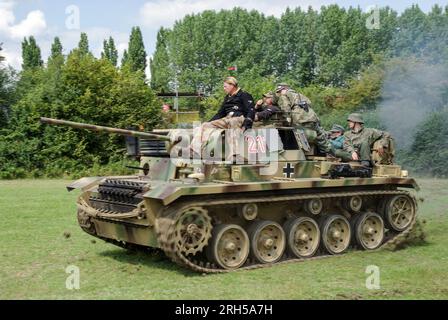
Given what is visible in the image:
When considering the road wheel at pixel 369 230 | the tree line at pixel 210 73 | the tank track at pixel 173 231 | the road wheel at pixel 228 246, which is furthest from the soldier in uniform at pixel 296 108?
the tree line at pixel 210 73

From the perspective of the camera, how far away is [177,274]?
10242 mm

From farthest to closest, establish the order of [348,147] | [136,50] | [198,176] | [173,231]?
[136,50] < [348,147] < [198,176] < [173,231]

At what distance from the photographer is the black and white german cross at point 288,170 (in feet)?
37.5

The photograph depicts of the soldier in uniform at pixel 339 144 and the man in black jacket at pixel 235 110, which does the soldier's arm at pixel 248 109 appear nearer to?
the man in black jacket at pixel 235 110

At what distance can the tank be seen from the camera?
998 centimetres

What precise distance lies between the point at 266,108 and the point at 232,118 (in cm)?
102

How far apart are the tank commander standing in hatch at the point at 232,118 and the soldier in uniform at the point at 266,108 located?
1.83 feet

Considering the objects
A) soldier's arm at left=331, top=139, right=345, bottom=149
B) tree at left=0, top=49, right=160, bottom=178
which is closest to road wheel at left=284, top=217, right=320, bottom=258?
soldier's arm at left=331, top=139, right=345, bottom=149

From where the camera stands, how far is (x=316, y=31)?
4997cm

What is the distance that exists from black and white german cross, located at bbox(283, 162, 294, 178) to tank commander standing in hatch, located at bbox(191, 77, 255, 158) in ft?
2.92

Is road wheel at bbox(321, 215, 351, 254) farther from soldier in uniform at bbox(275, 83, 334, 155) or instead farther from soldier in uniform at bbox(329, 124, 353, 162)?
soldier in uniform at bbox(275, 83, 334, 155)

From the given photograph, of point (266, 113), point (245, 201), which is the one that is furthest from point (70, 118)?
point (245, 201)

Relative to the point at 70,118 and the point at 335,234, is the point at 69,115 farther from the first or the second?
the point at 335,234
